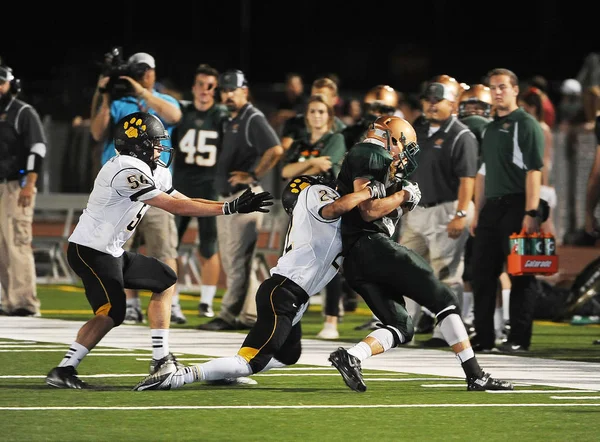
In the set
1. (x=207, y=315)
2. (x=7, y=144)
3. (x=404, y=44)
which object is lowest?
(x=207, y=315)

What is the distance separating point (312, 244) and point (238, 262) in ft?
15.0

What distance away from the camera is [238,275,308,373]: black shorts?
9.88 m

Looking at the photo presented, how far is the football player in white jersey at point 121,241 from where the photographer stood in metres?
10.1

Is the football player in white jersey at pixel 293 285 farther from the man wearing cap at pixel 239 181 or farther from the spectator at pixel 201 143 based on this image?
the spectator at pixel 201 143

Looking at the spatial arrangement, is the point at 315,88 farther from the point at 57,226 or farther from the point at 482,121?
the point at 57,226

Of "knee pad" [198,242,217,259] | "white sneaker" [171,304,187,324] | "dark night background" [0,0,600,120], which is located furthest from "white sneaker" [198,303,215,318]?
"dark night background" [0,0,600,120]

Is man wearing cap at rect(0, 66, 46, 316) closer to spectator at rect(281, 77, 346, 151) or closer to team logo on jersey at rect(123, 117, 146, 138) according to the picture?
spectator at rect(281, 77, 346, 151)

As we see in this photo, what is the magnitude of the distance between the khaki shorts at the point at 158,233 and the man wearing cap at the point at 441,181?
2.43 m

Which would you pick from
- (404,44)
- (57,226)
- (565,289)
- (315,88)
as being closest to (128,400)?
(315,88)

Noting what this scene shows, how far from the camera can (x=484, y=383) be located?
1011 centimetres

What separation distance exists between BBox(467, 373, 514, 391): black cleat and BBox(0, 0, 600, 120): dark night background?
1950cm

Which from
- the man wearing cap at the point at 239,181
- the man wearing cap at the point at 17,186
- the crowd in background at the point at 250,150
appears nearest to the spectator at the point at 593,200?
the crowd in background at the point at 250,150

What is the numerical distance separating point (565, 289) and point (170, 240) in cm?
420

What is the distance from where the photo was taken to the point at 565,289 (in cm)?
1639
